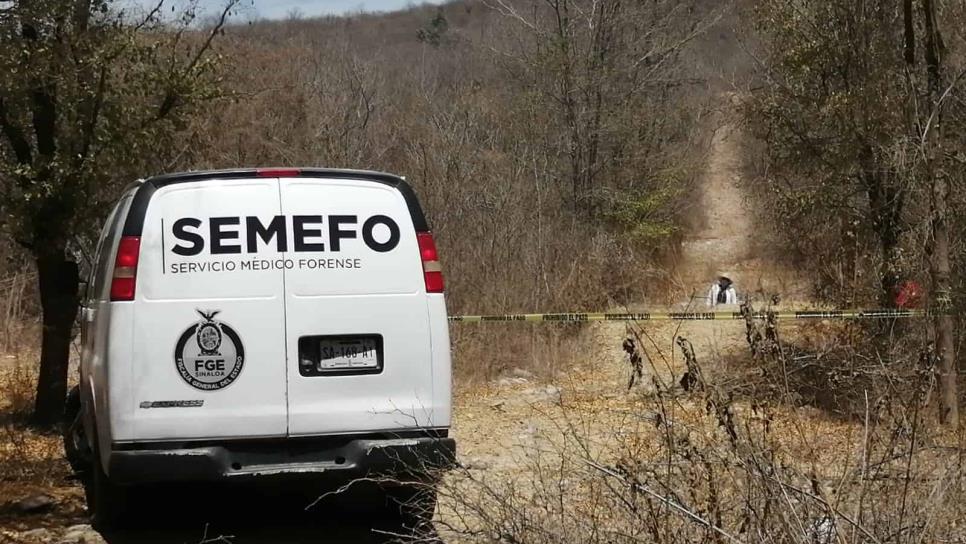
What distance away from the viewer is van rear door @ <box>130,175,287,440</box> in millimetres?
5715

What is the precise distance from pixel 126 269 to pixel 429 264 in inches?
64.5

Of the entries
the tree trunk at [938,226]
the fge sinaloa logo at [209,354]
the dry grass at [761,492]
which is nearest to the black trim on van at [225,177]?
the fge sinaloa logo at [209,354]

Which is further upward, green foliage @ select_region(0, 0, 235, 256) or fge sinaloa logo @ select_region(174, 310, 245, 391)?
green foliage @ select_region(0, 0, 235, 256)

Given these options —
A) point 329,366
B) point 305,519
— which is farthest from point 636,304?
point 329,366

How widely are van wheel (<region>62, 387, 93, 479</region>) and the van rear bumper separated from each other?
2160 mm

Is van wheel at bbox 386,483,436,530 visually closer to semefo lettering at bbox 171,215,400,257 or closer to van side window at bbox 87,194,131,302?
semefo lettering at bbox 171,215,400,257

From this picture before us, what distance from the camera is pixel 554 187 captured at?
67.9 ft

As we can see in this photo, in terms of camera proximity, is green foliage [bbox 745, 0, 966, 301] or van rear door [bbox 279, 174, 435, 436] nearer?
van rear door [bbox 279, 174, 435, 436]

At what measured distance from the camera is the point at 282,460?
5.89 m

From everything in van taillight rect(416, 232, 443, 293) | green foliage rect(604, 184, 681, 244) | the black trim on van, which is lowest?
van taillight rect(416, 232, 443, 293)

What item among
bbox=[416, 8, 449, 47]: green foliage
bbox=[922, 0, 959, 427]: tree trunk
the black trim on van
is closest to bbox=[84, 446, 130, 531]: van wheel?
the black trim on van

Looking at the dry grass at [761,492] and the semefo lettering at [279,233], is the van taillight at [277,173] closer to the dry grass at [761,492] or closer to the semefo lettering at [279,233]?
the semefo lettering at [279,233]

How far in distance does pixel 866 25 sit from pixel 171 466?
30.6ft

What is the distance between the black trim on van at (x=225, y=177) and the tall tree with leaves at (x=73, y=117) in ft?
10.8
